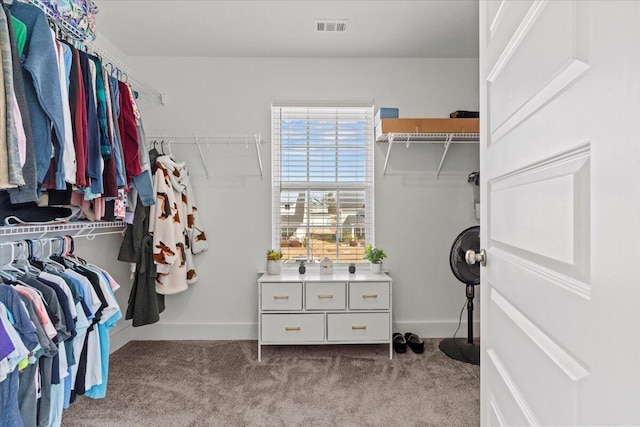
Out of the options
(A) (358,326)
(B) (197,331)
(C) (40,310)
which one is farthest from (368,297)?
(C) (40,310)

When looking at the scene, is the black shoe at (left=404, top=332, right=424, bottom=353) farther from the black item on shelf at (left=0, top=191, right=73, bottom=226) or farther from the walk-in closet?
the black item on shelf at (left=0, top=191, right=73, bottom=226)

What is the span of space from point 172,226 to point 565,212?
2.62 meters

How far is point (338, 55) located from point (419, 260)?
6.21 feet

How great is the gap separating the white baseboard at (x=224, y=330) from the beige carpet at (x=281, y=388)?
144mm

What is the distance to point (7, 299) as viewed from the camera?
1423mm

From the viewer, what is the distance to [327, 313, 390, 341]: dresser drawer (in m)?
2.77

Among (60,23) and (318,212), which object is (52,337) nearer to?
(60,23)

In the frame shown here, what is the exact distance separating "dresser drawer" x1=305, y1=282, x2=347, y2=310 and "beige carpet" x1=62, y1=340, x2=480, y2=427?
0.39 meters

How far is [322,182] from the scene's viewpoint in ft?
10.7

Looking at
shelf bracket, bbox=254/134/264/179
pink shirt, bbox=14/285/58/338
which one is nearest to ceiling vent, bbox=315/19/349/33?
shelf bracket, bbox=254/134/264/179

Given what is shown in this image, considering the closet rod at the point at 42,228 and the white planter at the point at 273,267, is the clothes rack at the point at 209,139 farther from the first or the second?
the closet rod at the point at 42,228

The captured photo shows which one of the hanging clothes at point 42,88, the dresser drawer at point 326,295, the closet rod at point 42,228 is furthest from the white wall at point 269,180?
the hanging clothes at point 42,88

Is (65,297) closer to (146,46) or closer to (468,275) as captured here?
(146,46)

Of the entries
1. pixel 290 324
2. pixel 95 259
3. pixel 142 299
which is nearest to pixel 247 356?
pixel 290 324
